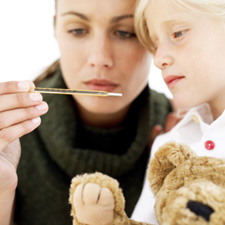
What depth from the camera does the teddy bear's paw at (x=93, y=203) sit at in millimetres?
483

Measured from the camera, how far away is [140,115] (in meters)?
1.14

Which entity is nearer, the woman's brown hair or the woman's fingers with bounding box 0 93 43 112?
the woman's fingers with bounding box 0 93 43 112

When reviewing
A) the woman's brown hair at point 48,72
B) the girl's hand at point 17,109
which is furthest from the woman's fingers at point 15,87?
the woman's brown hair at point 48,72

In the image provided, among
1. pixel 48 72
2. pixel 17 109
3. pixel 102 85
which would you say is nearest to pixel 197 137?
pixel 102 85

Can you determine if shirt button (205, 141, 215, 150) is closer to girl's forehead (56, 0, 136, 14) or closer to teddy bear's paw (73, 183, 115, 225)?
teddy bear's paw (73, 183, 115, 225)

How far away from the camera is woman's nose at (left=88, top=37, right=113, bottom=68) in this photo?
Result: 875 millimetres

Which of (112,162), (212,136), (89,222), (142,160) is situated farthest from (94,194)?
(142,160)

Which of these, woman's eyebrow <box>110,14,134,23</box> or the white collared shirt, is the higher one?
woman's eyebrow <box>110,14,134,23</box>

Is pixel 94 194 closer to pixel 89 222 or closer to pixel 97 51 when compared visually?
pixel 89 222

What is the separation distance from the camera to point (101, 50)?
0.88 metres

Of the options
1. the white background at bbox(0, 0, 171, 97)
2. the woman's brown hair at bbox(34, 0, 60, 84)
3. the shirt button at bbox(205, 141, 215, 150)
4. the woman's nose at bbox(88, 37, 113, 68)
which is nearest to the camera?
the shirt button at bbox(205, 141, 215, 150)

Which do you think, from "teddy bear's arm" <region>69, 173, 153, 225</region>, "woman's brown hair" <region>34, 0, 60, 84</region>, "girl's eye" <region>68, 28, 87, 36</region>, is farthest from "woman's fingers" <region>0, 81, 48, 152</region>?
"woman's brown hair" <region>34, 0, 60, 84</region>

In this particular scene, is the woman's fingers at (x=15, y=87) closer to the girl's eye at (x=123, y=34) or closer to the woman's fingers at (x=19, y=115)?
the woman's fingers at (x=19, y=115)

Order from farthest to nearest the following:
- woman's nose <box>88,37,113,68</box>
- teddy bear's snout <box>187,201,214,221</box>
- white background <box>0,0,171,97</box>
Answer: white background <box>0,0,171,97</box>, woman's nose <box>88,37,113,68</box>, teddy bear's snout <box>187,201,214,221</box>
